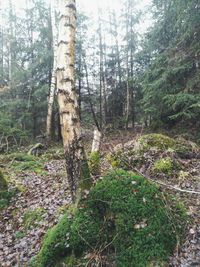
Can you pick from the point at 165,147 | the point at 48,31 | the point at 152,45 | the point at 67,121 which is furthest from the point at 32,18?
the point at 67,121

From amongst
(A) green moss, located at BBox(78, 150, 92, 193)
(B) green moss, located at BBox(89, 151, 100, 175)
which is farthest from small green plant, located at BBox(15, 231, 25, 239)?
(B) green moss, located at BBox(89, 151, 100, 175)

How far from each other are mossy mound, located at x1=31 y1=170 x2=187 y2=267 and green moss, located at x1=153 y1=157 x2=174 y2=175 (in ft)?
7.73

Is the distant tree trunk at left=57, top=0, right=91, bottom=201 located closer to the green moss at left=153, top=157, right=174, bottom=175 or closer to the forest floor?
the forest floor

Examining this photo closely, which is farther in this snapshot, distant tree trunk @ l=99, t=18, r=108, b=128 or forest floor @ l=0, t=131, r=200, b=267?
distant tree trunk @ l=99, t=18, r=108, b=128

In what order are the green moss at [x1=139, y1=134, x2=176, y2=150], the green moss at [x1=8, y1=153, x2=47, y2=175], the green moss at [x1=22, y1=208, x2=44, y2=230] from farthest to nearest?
the green moss at [x1=8, y1=153, x2=47, y2=175], the green moss at [x1=139, y1=134, x2=176, y2=150], the green moss at [x1=22, y1=208, x2=44, y2=230]

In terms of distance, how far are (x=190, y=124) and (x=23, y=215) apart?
346 inches

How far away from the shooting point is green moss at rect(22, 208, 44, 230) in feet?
→ 16.8

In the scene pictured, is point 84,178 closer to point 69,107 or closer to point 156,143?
point 69,107

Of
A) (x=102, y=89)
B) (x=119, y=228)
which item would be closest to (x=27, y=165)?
(x=119, y=228)

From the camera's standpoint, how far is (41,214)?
528 centimetres

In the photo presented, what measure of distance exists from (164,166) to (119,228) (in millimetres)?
3105

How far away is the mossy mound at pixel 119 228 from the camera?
333cm

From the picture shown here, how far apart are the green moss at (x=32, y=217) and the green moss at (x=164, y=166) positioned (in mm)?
2706

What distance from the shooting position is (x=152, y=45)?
14477 millimetres
